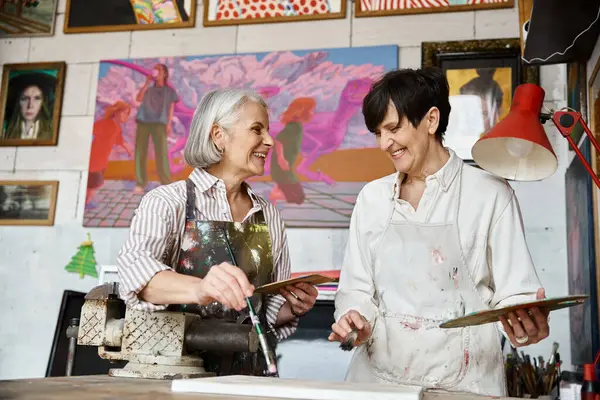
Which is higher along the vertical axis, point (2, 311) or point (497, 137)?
point (497, 137)

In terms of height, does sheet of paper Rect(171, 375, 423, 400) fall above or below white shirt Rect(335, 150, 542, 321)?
below

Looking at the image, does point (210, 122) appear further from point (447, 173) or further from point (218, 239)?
point (447, 173)

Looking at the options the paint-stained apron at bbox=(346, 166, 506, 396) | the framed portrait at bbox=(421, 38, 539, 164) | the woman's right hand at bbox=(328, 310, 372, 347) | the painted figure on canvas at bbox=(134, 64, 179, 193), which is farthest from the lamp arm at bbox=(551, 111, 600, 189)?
the painted figure on canvas at bbox=(134, 64, 179, 193)

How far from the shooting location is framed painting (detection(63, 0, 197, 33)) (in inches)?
171

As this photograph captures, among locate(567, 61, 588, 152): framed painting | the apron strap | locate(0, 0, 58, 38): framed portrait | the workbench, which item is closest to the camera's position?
the workbench

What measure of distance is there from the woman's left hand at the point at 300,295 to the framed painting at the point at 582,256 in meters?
1.27

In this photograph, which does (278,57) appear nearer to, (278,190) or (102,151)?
(278,190)

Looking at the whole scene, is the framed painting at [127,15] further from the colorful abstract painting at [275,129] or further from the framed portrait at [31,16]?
the colorful abstract painting at [275,129]

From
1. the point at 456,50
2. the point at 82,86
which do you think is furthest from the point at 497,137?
the point at 82,86

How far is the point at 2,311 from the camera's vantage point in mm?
4258

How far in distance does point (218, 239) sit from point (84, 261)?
2375 mm

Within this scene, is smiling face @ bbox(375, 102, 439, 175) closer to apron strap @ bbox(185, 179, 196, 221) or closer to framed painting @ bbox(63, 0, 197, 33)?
apron strap @ bbox(185, 179, 196, 221)

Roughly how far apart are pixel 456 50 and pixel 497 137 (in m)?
2.13

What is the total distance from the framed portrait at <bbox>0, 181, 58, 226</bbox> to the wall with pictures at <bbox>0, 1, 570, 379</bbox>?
0.15ft
